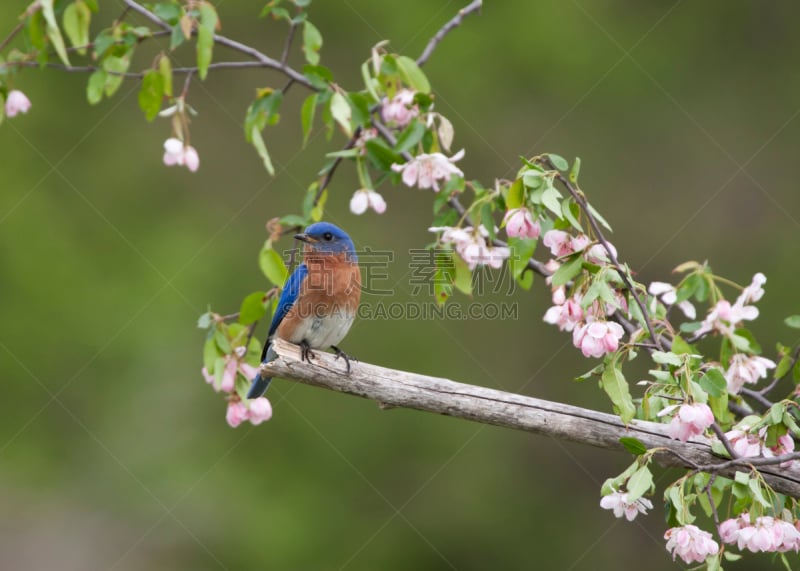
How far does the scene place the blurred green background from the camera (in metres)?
6.56

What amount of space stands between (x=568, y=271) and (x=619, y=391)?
0.37 meters

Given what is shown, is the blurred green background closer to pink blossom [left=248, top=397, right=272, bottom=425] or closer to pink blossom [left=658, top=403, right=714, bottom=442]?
pink blossom [left=248, top=397, right=272, bottom=425]

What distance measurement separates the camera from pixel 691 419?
2354 millimetres

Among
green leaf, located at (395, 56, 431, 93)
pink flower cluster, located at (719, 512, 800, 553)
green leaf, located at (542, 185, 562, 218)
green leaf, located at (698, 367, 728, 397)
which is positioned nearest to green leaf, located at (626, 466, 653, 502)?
green leaf, located at (698, 367, 728, 397)

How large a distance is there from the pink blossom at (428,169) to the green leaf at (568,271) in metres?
0.59

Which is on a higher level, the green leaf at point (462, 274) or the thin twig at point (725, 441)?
the thin twig at point (725, 441)

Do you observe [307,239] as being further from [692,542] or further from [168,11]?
[692,542]

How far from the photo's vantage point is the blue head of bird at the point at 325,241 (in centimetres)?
430

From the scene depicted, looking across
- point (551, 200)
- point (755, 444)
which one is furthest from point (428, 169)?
point (755, 444)

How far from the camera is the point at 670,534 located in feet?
8.21

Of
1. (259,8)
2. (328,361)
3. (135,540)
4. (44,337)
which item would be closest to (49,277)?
(44,337)

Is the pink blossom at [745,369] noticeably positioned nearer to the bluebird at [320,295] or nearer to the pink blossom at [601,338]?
the pink blossom at [601,338]

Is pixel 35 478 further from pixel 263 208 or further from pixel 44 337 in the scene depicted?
pixel 263 208

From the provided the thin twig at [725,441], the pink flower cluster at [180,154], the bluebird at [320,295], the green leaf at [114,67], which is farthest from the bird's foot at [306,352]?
the thin twig at [725,441]
